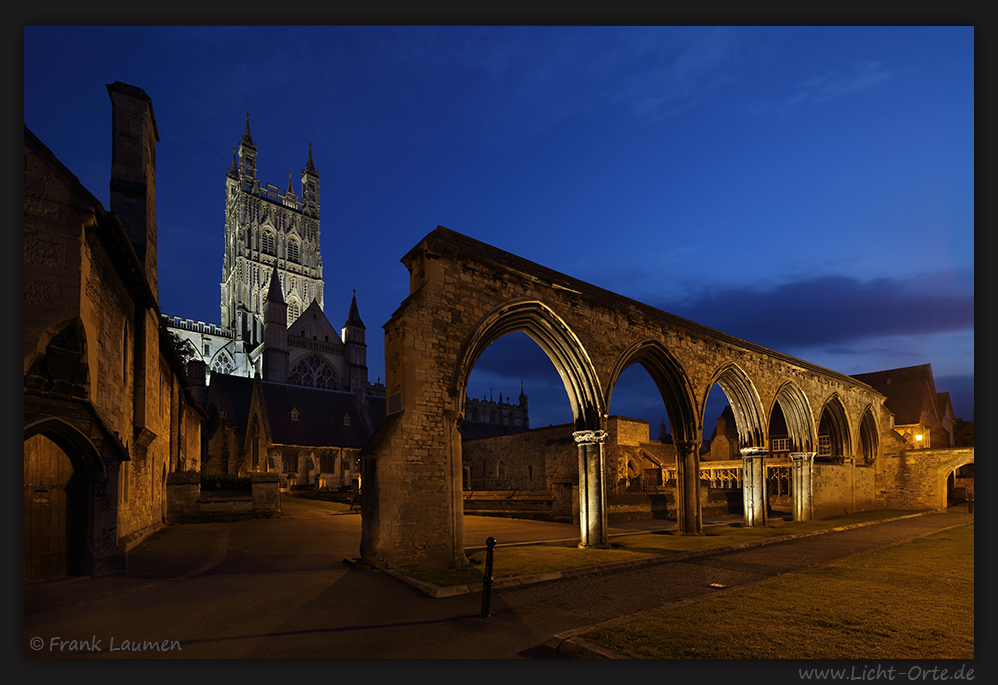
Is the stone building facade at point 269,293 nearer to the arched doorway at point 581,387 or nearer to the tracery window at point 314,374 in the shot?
the tracery window at point 314,374

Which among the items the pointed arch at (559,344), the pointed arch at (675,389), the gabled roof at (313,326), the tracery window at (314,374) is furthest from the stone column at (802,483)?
the gabled roof at (313,326)

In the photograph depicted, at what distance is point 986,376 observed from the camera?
5.49 metres

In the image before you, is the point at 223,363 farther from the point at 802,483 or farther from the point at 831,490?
the point at 831,490

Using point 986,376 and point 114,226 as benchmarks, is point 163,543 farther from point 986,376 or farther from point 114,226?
point 986,376

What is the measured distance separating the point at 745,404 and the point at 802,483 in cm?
475

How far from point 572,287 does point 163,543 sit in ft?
36.5

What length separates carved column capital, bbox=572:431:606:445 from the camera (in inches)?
521

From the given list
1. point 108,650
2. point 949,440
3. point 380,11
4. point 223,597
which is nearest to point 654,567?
point 223,597

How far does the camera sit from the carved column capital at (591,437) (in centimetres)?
1323

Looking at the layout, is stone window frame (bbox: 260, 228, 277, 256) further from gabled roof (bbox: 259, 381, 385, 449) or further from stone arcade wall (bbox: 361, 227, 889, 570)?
stone arcade wall (bbox: 361, 227, 889, 570)

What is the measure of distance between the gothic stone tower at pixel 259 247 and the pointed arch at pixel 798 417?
67486 mm

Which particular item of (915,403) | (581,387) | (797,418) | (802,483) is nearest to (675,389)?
(581,387)

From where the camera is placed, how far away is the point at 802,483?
68.3ft

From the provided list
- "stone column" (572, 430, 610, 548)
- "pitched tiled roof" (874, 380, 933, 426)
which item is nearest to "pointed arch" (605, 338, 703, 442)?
"stone column" (572, 430, 610, 548)
